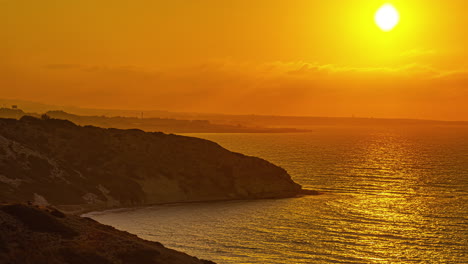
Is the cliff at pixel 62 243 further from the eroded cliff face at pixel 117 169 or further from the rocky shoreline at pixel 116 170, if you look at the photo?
the eroded cliff face at pixel 117 169

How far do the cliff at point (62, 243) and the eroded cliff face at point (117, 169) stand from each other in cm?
4754

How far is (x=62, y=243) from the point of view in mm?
49281

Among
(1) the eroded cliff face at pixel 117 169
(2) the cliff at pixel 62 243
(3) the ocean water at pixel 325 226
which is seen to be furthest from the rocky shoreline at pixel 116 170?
(2) the cliff at pixel 62 243

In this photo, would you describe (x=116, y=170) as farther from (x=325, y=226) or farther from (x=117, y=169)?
(x=325, y=226)

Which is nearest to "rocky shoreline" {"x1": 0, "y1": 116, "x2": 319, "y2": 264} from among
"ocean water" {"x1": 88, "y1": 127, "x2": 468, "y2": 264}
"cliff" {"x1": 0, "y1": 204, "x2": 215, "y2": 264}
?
"ocean water" {"x1": 88, "y1": 127, "x2": 468, "y2": 264}

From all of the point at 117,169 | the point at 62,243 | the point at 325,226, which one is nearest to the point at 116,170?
the point at 117,169

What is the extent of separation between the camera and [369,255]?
Result: 214 feet

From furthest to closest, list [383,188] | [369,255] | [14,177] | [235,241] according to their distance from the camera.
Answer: [383,188], [14,177], [235,241], [369,255]

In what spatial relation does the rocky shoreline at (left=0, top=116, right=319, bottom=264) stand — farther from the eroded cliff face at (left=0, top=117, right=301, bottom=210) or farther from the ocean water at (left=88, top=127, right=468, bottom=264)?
the ocean water at (left=88, top=127, right=468, bottom=264)

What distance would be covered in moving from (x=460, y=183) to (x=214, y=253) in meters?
95.1

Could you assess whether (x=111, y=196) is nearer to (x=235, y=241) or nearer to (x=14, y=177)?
(x=14, y=177)

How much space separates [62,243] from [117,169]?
75.5 m

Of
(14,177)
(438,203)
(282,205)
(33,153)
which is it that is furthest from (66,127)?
(438,203)

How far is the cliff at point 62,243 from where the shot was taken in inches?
1812
